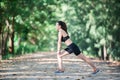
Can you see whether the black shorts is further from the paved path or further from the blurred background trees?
the blurred background trees

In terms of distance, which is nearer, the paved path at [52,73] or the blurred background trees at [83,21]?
the paved path at [52,73]

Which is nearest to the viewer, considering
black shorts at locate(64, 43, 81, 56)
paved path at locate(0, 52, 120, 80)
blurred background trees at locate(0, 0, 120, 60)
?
paved path at locate(0, 52, 120, 80)

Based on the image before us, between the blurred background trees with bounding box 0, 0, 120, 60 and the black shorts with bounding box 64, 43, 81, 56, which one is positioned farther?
the blurred background trees with bounding box 0, 0, 120, 60

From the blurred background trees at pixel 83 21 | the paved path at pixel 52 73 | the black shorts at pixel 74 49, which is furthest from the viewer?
the blurred background trees at pixel 83 21

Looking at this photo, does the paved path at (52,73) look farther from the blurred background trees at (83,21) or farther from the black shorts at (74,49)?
the blurred background trees at (83,21)

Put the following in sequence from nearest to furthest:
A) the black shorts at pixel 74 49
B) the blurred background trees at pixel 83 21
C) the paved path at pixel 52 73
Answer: the paved path at pixel 52 73
the black shorts at pixel 74 49
the blurred background trees at pixel 83 21

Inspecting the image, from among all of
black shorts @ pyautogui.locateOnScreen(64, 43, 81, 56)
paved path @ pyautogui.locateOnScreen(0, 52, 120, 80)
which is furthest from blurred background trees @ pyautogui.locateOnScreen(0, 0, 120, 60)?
black shorts @ pyautogui.locateOnScreen(64, 43, 81, 56)

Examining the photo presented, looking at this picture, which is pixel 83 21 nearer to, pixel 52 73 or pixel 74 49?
pixel 52 73

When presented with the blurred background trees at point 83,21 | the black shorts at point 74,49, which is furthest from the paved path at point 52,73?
the blurred background trees at point 83,21

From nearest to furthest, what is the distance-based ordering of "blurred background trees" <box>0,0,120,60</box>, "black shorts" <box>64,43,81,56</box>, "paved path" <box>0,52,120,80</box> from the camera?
"paved path" <box>0,52,120,80</box> → "black shorts" <box>64,43,81,56</box> → "blurred background trees" <box>0,0,120,60</box>

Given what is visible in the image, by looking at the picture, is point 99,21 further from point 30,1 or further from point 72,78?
point 72,78

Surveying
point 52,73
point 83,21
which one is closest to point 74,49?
point 52,73

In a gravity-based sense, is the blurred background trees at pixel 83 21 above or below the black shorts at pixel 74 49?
above

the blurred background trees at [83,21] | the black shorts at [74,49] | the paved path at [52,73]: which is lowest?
the paved path at [52,73]
